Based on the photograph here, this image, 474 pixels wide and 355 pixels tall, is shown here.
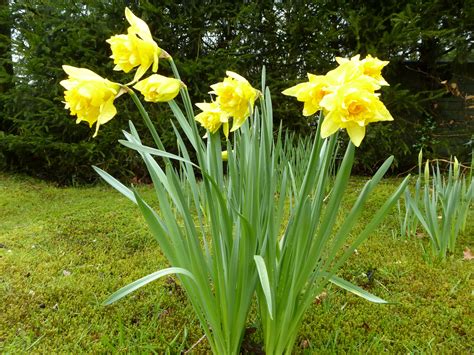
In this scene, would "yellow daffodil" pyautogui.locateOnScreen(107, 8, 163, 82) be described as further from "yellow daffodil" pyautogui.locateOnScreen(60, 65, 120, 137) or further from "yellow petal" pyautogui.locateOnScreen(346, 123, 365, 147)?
"yellow petal" pyautogui.locateOnScreen(346, 123, 365, 147)

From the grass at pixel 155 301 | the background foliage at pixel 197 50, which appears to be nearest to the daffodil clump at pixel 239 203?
the grass at pixel 155 301

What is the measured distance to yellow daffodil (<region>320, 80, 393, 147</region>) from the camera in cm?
65

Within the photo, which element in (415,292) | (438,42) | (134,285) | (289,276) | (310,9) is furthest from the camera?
(438,42)

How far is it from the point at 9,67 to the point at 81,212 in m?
2.47

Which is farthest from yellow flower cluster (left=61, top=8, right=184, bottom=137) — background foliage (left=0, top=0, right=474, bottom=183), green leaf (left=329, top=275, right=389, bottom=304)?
background foliage (left=0, top=0, right=474, bottom=183)

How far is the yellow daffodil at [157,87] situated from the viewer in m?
0.77

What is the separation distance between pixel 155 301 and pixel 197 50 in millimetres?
3132

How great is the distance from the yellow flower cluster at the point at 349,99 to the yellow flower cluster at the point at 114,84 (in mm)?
291

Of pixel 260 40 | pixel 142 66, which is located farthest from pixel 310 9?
pixel 142 66

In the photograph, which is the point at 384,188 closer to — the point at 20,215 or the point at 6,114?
the point at 20,215

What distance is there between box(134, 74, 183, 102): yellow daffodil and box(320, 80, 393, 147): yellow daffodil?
30 cm

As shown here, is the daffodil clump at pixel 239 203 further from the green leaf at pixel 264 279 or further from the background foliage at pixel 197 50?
the background foliage at pixel 197 50

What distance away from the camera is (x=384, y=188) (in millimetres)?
3240

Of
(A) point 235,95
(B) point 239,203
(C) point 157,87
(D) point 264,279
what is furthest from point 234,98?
(D) point 264,279
